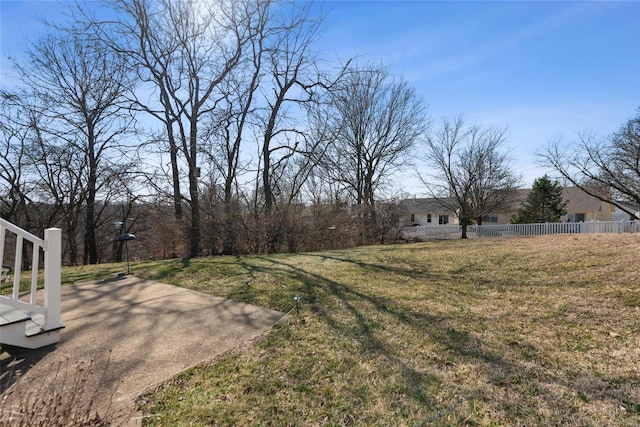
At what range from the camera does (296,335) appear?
3033 mm

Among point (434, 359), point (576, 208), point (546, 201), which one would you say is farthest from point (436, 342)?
point (576, 208)

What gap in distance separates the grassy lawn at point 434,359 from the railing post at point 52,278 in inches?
59.2

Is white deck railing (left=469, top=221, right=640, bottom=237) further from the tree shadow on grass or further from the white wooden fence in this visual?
the tree shadow on grass

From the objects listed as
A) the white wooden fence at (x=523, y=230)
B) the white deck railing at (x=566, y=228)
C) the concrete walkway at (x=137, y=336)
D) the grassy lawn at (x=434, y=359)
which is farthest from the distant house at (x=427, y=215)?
the concrete walkway at (x=137, y=336)

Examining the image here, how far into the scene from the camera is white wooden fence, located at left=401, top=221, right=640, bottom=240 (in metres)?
12.8

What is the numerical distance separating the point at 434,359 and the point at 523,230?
651 inches

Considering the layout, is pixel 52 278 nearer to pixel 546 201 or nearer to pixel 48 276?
pixel 48 276

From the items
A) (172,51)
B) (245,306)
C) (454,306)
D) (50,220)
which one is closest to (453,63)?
(454,306)

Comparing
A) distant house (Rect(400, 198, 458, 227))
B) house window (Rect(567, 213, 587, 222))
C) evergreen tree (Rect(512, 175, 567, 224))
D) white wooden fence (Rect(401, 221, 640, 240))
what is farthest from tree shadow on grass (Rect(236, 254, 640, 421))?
house window (Rect(567, 213, 587, 222))

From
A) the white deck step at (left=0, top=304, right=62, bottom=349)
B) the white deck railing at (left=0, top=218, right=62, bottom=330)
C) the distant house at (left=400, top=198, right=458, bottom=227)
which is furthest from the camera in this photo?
the distant house at (left=400, top=198, right=458, bottom=227)

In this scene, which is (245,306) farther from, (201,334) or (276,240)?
(276,240)

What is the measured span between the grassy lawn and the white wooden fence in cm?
1086

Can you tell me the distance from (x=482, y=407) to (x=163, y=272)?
6174mm

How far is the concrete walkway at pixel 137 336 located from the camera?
2.31m
